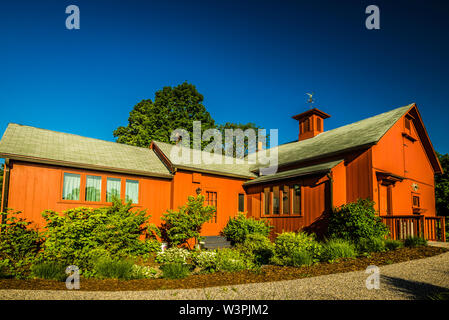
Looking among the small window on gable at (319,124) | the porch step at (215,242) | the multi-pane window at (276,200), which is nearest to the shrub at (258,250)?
the porch step at (215,242)

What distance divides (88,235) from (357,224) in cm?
908

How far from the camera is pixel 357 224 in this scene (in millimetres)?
10828

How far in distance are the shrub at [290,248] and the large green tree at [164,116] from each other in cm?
2116

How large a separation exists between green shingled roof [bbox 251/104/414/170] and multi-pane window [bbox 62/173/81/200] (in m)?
10.1

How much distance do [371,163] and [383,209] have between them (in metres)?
2.31

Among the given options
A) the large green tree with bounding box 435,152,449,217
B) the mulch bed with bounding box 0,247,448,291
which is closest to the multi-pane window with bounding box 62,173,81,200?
the mulch bed with bounding box 0,247,448,291

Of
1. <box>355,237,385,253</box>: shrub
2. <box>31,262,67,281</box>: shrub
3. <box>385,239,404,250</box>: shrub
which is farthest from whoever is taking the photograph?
<box>385,239,404,250</box>: shrub

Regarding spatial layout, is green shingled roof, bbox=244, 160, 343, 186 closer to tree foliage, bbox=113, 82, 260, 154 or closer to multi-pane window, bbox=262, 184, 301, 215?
multi-pane window, bbox=262, 184, 301, 215

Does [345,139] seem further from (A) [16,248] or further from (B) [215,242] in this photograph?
(A) [16,248]

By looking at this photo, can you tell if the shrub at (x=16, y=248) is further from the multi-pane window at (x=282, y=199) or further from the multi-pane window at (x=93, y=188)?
the multi-pane window at (x=282, y=199)

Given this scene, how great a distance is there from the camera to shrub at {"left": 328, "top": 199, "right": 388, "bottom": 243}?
10727 millimetres
